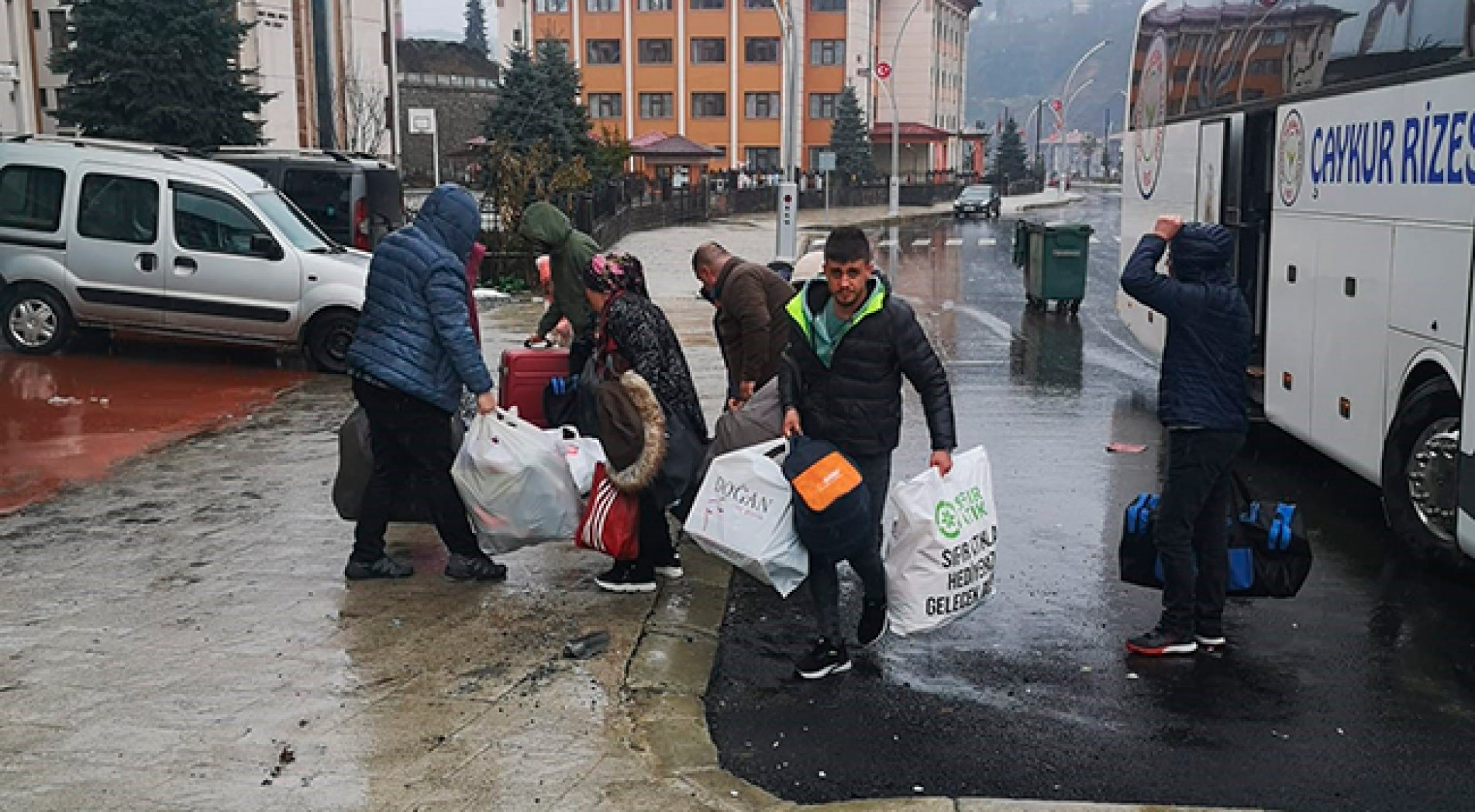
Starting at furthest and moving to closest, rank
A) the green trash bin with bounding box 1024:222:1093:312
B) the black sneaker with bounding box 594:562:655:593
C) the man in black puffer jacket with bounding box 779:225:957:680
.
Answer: the green trash bin with bounding box 1024:222:1093:312
the black sneaker with bounding box 594:562:655:593
the man in black puffer jacket with bounding box 779:225:957:680

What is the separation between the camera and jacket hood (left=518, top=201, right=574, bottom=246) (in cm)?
881

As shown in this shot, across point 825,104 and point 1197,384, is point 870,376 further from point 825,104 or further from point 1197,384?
point 825,104

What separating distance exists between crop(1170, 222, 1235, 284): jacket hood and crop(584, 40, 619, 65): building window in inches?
3306

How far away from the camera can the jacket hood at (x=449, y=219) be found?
673 cm

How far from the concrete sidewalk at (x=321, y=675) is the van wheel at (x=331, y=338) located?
5.38 metres

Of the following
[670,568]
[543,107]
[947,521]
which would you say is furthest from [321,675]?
[543,107]

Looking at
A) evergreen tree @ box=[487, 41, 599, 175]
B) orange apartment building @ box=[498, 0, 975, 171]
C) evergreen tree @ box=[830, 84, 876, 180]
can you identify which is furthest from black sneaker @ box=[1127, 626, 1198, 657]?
orange apartment building @ box=[498, 0, 975, 171]

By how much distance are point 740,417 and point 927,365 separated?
1.54 meters

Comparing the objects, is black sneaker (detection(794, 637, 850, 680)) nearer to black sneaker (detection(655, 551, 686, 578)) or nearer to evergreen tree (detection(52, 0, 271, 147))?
black sneaker (detection(655, 551, 686, 578))

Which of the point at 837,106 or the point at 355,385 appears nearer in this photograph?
the point at 355,385

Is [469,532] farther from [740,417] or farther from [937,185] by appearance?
[937,185]

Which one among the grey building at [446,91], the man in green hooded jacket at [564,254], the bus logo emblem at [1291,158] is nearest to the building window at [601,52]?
the grey building at [446,91]

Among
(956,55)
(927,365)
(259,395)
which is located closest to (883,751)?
(927,365)

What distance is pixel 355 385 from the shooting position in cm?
680
